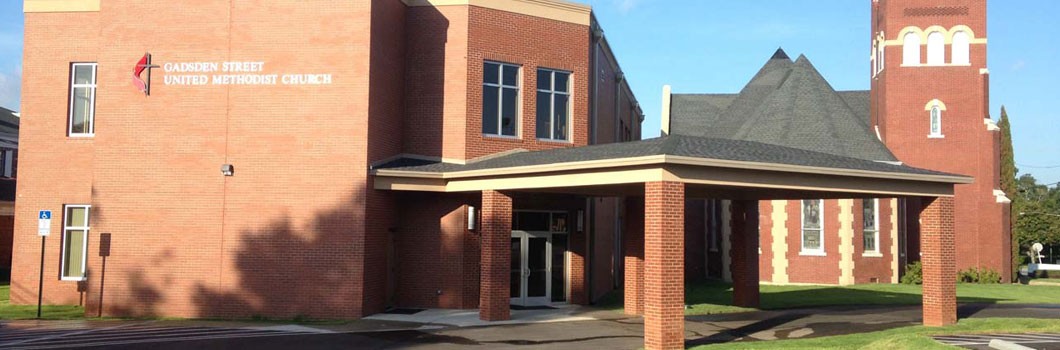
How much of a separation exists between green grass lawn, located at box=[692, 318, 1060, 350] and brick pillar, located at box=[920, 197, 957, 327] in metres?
0.40

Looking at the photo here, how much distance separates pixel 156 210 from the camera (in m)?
18.8

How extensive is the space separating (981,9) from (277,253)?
32.0 metres

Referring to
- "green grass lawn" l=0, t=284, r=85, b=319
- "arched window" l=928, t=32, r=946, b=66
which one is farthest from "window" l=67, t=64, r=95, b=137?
"arched window" l=928, t=32, r=946, b=66

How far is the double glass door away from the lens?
21.8 meters

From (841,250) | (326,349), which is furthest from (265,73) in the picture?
(841,250)

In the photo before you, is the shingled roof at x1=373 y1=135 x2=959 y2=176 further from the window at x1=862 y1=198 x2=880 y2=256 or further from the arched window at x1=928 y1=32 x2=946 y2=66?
the arched window at x1=928 y1=32 x2=946 y2=66

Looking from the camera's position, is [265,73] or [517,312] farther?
[517,312]

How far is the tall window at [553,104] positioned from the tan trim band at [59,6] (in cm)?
1181

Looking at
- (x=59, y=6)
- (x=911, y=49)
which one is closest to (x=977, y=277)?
(x=911, y=49)

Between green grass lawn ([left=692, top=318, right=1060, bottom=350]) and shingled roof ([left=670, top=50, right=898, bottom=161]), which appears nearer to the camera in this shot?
green grass lawn ([left=692, top=318, right=1060, bottom=350])

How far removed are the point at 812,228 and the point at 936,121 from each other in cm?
804

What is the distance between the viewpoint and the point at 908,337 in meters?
14.0

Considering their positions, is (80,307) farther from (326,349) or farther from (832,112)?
(832,112)

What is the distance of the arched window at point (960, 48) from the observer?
121 ft
